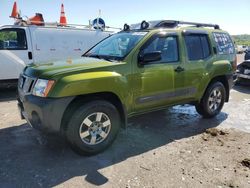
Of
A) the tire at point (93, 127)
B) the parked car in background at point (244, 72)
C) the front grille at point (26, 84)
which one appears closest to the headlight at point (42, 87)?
the front grille at point (26, 84)

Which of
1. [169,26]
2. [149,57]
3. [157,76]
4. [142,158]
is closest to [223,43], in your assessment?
[169,26]

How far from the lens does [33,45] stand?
8.23 m

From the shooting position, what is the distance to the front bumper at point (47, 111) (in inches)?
137

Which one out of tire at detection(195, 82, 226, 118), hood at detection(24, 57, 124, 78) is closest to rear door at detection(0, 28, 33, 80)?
hood at detection(24, 57, 124, 78)

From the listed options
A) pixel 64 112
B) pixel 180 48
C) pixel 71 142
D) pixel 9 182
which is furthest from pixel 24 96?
pixel 180 48

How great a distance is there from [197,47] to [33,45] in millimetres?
5185

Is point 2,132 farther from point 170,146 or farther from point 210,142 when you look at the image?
point 210,142

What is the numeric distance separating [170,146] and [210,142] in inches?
28.5

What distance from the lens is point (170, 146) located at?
4.33 metres

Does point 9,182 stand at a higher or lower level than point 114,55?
lower

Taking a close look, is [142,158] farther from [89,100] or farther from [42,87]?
[42,87]

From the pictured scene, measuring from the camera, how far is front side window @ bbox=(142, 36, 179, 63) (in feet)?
14.8

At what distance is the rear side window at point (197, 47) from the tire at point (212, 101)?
2.45 feet

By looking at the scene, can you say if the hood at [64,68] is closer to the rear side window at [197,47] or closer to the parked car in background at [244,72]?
the rear side window at [197,47]
